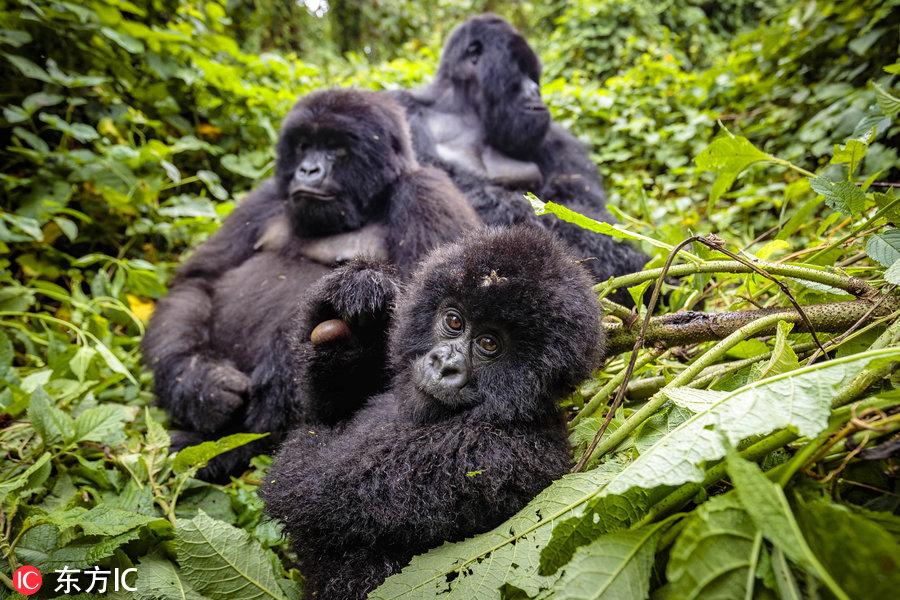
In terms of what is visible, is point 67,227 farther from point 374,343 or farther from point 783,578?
point 783,578

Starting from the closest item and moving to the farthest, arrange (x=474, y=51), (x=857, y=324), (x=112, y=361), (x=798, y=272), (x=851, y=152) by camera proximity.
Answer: (x=857, y=324)
(x=798, y=272)
(x=851, y=152)
(x=112, y=361)
(x=474, y=51)

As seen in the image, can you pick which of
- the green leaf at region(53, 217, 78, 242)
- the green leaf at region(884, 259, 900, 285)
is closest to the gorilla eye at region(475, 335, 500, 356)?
the green leaf at region(884, 259, 900, 285)

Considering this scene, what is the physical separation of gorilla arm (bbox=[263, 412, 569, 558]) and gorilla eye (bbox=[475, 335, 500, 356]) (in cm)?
20

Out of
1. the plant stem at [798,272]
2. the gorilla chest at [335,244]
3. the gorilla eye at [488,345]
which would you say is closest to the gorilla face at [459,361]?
the gorilla eye at [488,345]

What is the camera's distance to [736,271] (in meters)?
1.51

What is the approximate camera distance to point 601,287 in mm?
1712

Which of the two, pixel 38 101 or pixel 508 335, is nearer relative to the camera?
pixel 508 335

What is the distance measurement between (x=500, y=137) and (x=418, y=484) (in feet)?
9.38

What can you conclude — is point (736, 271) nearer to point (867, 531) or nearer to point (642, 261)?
point (867, 531)

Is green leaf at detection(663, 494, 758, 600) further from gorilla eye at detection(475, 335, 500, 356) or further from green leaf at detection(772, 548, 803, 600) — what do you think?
gorilla eye at detection(475, 335, 500, 356)

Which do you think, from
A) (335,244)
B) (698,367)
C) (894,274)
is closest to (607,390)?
(698,367)

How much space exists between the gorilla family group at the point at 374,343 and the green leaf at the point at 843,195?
2.09 feet

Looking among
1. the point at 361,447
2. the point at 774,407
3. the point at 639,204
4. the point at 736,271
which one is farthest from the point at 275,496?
the point at 639,204

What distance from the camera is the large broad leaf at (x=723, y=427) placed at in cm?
93
